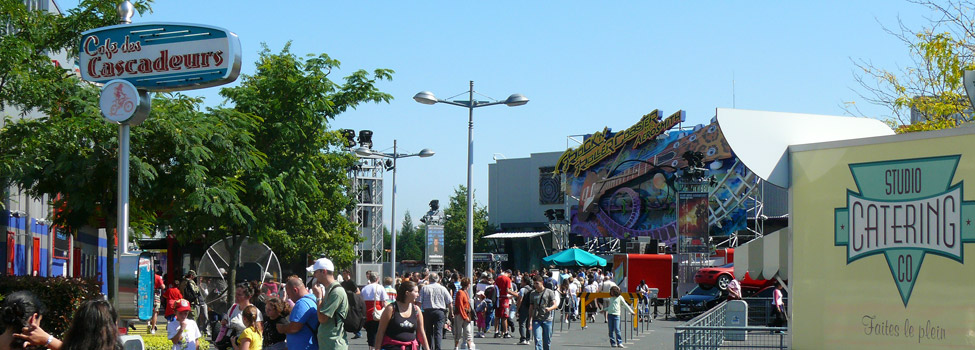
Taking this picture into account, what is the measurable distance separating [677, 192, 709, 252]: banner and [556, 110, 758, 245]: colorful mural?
14.5 metres

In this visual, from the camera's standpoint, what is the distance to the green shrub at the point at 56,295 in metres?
14.6

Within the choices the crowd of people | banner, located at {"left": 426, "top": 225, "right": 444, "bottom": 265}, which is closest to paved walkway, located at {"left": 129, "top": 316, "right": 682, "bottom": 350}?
the crowd of people

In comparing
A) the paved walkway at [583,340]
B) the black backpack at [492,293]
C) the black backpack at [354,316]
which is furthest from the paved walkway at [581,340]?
the black backpack at [354,316]

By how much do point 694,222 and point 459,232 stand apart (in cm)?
5849

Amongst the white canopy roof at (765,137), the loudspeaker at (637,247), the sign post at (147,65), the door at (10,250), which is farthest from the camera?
the loudspeaker at (637,247)

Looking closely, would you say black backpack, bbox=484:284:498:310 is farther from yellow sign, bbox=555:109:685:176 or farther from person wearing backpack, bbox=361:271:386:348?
yellow sign, bbox=555:109:685:176

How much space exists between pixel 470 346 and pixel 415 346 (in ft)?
25.5

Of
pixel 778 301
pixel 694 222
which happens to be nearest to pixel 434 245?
pixel 694 222

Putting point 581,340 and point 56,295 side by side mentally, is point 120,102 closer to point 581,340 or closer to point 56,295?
point 56,295

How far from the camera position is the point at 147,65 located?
10734mm

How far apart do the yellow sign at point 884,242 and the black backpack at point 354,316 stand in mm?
5503

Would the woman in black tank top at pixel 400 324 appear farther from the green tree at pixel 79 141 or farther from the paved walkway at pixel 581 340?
the paved walkway at pixel 581 340

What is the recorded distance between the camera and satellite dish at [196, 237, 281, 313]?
2202 cm

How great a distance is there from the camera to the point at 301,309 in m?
10.6
